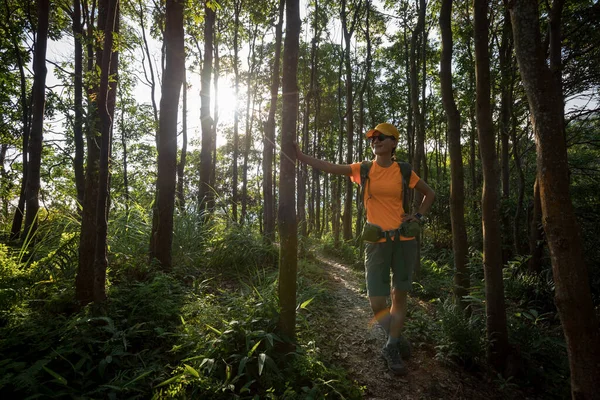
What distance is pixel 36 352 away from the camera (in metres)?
2.62

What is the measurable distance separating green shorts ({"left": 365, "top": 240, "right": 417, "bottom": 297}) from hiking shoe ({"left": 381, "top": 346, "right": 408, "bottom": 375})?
1.93 feet

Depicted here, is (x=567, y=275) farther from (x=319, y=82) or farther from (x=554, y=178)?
(x=319, y=82)

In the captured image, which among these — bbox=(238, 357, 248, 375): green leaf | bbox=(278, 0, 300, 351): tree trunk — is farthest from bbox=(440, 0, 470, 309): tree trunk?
bbox=(238, 357, 248, 375): green leaf

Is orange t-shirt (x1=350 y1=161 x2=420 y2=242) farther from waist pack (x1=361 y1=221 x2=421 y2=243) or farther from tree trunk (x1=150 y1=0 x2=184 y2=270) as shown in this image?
tree trunk (x1=150 y1=0 x2=184 y2=270)

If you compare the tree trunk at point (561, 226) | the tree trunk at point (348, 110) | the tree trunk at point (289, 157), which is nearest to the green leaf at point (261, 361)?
the tree trunk at point (289, 157)

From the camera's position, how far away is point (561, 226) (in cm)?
211

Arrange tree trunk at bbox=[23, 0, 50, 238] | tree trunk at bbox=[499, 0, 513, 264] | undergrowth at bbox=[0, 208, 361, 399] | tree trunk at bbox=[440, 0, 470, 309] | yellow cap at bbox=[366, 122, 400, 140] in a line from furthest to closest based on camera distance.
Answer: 1. tree trunk at bbox=[499, 0, 513, 264]
2. tree trunk at bbox=[23, 0, 50, 238]
3. tree trunk at bbox=[440, 0, 470, 309]
4. yellow cap at bbox=[366, 122, 400, 140]
5. undergrowth at bbox=[0, 208, 361, 399]

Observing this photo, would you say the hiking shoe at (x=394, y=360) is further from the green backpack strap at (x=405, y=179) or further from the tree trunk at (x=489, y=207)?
the green backpack strap at (x=405, y=179)

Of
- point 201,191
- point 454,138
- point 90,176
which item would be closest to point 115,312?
point 90,176

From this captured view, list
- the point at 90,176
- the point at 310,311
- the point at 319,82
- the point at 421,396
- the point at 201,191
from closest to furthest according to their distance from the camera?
1. the point at 421,396
2. the point at 90,176
3. the point at 310,311
4. the point at 201,191
5. the point at 319,82

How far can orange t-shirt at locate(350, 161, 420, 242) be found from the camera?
10.6 feet

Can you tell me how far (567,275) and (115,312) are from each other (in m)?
4.20

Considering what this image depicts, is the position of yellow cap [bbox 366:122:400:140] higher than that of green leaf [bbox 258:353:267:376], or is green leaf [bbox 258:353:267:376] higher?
yellow cap [bbox 366:122:400:140]

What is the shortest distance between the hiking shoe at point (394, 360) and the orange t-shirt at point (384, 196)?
46.5 inches
